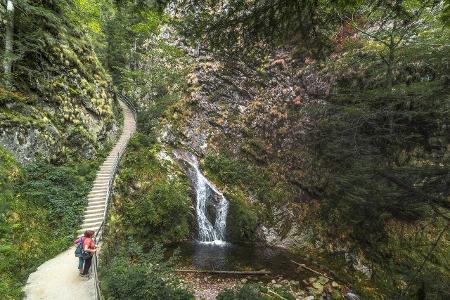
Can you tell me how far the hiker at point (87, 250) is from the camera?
356 inches

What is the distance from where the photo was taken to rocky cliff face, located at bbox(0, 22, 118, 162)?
13.5 metres

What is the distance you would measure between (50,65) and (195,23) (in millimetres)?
14594

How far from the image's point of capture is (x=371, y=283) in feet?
46.4

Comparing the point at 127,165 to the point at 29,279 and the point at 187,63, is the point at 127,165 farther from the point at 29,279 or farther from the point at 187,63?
the point at 187,63

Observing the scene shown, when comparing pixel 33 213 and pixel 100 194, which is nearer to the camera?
pixel 33 213

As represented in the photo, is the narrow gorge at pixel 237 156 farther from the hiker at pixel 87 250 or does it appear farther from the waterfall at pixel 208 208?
the hiker at pixel 87 250

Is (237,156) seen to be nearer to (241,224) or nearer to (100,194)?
(241,224)

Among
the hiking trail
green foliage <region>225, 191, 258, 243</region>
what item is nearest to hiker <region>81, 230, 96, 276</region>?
the hiking trail

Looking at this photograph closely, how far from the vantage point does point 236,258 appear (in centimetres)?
1555

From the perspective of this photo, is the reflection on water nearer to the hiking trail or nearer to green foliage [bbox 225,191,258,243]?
green foliage [bbox 225,191,258,243]

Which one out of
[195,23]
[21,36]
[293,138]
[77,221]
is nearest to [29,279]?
[77,221]

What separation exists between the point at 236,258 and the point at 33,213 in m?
9.58

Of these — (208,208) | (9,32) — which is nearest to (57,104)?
(9,32)

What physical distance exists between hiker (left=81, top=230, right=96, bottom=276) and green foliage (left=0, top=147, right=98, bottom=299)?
68.0 inches
